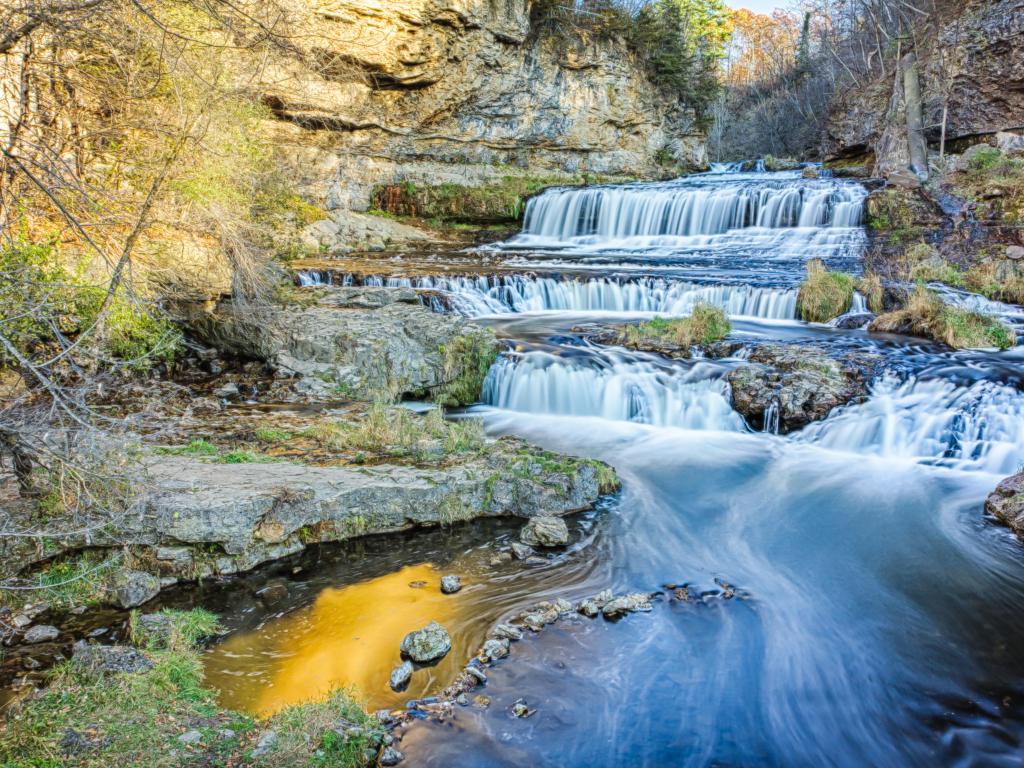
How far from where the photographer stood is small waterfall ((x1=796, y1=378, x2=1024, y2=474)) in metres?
7.01

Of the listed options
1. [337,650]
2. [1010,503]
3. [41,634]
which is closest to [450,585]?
[337,650]

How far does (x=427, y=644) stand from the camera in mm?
3738

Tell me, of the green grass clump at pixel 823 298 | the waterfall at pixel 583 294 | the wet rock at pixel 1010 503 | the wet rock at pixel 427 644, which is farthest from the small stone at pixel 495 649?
the green grass clump at pixel 823 298

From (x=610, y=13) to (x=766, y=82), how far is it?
21129 mm

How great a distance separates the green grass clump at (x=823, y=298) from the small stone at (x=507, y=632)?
9529mm

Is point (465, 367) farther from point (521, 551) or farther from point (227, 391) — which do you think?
point (521, 551)

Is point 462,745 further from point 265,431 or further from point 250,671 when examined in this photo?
point 265,431

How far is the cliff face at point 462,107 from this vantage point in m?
19.1

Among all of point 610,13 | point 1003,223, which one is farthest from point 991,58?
point 610,13

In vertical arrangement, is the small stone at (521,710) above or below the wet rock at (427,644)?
below

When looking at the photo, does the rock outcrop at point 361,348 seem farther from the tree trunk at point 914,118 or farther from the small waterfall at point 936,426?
the tree trunk at point 914,118

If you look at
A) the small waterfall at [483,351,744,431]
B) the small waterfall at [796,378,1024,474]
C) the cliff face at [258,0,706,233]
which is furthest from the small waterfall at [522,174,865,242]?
the small waterfall at [483,351,744,431]

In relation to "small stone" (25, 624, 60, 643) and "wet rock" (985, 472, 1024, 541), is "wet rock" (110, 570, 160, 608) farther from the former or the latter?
"wet rock" (985, 472, 1024, 541)

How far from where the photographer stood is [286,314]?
885 cm
